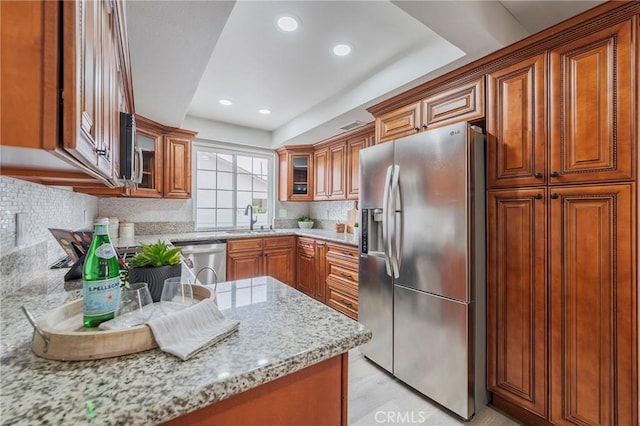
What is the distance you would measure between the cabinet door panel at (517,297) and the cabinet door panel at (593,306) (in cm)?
6

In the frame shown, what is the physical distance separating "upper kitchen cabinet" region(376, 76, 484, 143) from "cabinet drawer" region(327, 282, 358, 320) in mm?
1705

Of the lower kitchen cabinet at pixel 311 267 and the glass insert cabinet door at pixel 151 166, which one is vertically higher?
the glass insert cabinet door at pixel 151 166

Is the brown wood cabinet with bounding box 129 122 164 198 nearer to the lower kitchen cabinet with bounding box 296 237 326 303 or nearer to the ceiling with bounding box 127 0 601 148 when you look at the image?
the ceiling with bounding box 127 0 601 148

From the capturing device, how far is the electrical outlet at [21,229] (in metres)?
1.17

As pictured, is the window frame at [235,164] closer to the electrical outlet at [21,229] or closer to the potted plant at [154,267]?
the electrical outlet at [21,229]

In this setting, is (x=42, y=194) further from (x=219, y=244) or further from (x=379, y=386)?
Result: (x=379, y=386)

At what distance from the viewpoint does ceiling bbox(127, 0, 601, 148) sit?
154 cm

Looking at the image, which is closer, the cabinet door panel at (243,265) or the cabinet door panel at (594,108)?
the cabinet door panel at (594,108)

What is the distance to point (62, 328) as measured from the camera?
743mm

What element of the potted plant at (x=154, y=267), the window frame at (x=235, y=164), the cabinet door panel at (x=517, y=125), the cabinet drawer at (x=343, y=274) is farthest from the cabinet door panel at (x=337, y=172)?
the potted plant at (x=154, y=267)

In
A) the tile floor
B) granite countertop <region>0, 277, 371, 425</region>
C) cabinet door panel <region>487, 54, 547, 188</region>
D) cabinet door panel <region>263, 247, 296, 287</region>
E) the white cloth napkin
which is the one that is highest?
cabinet door panel <region>487, 54, 547, 188</region>

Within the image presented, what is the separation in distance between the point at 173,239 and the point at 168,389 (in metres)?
3.04

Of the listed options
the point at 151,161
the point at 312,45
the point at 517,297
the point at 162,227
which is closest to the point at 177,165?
the point at 151,161

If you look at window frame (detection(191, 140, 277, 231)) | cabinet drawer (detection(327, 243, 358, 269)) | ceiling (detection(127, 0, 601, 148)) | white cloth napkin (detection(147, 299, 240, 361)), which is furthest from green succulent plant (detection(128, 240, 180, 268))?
window frame (detection(191, 140, 277, 231))
